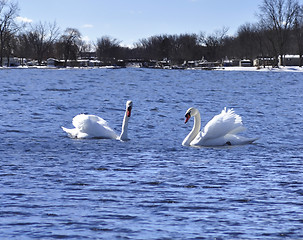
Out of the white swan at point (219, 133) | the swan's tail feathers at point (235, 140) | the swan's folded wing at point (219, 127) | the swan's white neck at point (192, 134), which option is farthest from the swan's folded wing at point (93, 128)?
the swan's tail feathers at point (235, 140)

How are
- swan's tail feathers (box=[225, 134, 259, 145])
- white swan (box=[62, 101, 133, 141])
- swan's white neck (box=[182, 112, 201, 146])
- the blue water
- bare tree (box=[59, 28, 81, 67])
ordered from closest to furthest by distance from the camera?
the blue water < swan's tail feathers (box=[225, 134, 259, 145]) < swan's white neck (box=[182, 112, 201, 146]) < white swan (box=[62, 101, 133, 141]) < bare tree (box=[59, 28, 81, 67])

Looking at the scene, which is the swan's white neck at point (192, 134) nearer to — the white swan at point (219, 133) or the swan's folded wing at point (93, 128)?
the white swan at point (219, 133)

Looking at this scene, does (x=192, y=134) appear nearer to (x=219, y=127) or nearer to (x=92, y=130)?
(x=219, y=127)

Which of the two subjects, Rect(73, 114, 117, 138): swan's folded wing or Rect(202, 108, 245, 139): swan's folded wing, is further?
Rect(73, 114, 117, 138): swan's folded wing

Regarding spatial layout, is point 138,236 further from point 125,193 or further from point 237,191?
point 237,191

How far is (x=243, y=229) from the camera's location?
25.4 ft

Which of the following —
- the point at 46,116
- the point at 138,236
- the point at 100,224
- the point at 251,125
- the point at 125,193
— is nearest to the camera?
the point at 138,236

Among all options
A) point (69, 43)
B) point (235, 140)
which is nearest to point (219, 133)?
point (235, 140)

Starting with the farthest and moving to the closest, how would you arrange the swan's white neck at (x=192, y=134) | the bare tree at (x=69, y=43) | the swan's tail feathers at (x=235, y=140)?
the bare tree at (x=69, y=43), the swan's white neck at (x=192, y=134), the swan's tail feathers at (x=235, y=140)

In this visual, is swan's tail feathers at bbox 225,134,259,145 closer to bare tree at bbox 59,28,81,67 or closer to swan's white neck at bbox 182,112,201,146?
swan's white neck at bbox 182,112,201,146

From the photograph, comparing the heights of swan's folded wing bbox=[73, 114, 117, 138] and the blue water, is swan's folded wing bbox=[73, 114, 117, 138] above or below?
above

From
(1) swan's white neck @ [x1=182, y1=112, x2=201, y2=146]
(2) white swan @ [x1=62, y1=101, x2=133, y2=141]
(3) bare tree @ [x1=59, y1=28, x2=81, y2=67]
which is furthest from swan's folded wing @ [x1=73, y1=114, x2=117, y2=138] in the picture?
(3) bare tree @ [x1=59, y1=28, x2=81, y2=67]

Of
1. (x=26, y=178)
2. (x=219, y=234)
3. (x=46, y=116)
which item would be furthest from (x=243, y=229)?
(x=46, y=116)

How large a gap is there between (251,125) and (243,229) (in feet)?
50.3
